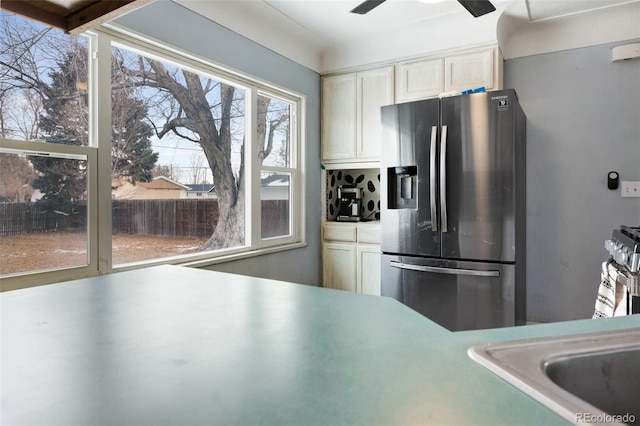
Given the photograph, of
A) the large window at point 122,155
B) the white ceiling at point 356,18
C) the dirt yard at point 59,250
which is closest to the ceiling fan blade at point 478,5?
the white ceiling at point 356,18

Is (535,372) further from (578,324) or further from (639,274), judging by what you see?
(639,274)

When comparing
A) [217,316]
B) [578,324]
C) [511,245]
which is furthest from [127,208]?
[511,245]

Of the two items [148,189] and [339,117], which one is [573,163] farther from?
[148,189]

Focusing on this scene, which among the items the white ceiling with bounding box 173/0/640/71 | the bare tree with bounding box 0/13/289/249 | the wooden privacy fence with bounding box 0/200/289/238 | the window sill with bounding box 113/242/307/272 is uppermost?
the white ceiling with bounding box 173/0/640/71

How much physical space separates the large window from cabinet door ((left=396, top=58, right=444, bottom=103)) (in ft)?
3.69

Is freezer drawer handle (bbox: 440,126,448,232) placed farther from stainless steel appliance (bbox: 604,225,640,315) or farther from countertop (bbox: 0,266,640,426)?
countertop (bbox: 0,266,640,426)

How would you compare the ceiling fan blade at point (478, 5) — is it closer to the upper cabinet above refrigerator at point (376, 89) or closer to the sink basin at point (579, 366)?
the upper cabinet above refrigerator at point (376, 89)

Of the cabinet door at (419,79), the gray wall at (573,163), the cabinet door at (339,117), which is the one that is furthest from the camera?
the cabinet door at (339,117)

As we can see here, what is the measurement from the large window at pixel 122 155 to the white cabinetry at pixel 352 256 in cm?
74

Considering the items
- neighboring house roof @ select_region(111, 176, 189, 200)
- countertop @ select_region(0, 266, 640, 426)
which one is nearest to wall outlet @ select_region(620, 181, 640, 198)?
countertop @ select_region(0, 266, 640, 426)

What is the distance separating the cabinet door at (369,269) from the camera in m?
3.47

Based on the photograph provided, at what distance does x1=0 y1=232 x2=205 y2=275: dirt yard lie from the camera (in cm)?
174

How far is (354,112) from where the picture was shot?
359 cm

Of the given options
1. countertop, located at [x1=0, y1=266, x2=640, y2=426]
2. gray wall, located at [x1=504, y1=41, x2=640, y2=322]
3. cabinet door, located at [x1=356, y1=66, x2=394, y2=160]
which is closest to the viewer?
countertop, located at [x1=0, y1=266, x2=640, y2=426]
